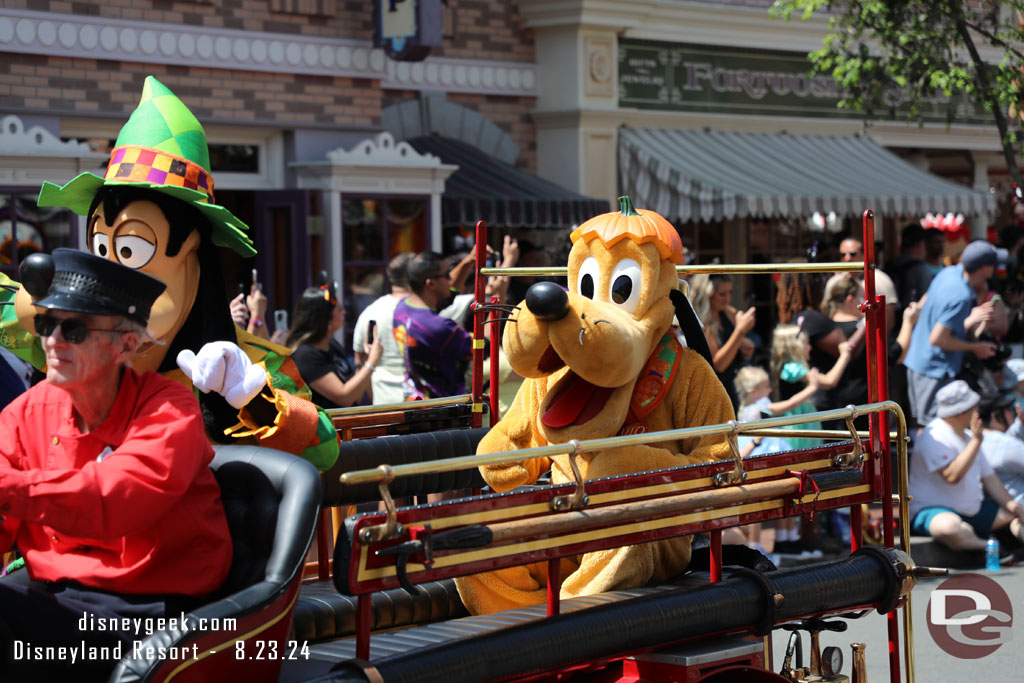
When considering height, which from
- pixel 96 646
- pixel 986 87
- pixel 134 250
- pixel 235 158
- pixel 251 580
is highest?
pixel 986 87

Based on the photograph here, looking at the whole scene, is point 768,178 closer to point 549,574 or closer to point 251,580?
point 549,574

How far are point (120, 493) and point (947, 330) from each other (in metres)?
6.67

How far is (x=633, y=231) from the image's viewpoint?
4.23m

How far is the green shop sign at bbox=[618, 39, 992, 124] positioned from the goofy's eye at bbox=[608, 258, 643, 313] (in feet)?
30.3

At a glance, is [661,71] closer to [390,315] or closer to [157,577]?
[390,315]

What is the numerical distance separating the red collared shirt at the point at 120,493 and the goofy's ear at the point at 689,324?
1.69 meters

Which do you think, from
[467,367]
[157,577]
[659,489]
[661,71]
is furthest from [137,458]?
[661,71]

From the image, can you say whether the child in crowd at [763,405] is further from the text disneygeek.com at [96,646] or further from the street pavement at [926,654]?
the text disneygeek.com at [96,646]

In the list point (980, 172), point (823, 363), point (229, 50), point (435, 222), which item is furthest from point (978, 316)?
point (980, 172)

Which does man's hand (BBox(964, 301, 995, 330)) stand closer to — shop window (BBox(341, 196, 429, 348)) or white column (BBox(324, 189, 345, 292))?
shop window (BBox(341, 196, 429, 348))

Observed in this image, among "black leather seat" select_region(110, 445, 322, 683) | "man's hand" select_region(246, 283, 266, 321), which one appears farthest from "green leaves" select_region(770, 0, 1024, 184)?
"black leather seat" select_region(110, 445, 322, 683)

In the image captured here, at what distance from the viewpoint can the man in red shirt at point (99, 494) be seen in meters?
3.01

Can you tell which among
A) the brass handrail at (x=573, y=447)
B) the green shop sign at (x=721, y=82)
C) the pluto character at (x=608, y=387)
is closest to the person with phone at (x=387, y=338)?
the pluto character at (x=608, y=387)

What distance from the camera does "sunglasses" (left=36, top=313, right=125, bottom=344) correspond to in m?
3.10
